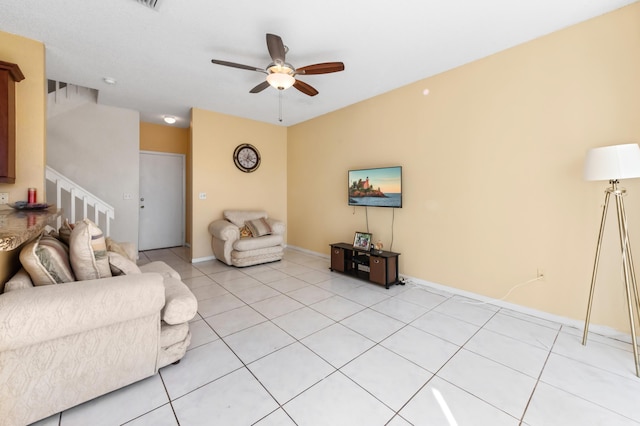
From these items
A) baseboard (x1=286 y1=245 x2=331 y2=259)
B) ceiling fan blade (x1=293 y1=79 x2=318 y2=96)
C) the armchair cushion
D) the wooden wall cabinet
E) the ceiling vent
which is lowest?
baseboard (x1=286 y1=245 x2=331 y2=259)

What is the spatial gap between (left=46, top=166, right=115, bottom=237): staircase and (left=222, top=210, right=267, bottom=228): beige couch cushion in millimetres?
1675

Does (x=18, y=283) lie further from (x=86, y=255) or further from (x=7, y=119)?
(x=7, y=119)

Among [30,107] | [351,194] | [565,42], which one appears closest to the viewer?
[565,42]

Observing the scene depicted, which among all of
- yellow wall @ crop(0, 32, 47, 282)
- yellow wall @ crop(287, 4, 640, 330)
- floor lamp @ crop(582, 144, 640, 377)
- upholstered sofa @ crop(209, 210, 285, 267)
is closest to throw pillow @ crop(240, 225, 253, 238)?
upholstered sofa @ crop(209, 210, 285, 267)

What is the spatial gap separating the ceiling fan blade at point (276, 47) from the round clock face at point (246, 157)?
2.88m

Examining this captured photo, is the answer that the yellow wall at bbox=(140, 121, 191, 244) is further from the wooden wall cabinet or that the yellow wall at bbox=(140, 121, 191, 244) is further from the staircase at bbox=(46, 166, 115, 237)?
the wooden wall cabinet

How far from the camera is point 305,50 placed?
2.67 m

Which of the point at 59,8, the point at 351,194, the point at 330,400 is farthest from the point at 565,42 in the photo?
the point at 59,8

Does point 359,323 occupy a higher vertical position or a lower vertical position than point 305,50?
lower

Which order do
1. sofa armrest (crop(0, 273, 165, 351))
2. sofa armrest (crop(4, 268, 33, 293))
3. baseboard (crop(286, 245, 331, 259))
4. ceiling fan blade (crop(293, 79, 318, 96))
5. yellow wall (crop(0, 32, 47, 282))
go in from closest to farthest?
sofa armrest (crop(0, 273, 165, 351)) → sofa armrest (crop(4, 268, 33, 293)) → yellow wall (crop(0, 32, 47, 282)) → ceiling fan blade (crop(293, 79, 318, 96)) → baseboard (crop(286, 245, 331, 259))

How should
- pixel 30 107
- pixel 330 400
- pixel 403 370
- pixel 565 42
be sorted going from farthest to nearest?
pixel 30 107
pixel 565 42
pixel 403 370
pixel 330 400

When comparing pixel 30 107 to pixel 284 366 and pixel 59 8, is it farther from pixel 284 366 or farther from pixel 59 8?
pixel 284 366

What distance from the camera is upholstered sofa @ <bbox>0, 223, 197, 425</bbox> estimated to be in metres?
1.25

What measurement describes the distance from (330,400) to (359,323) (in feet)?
3.15
